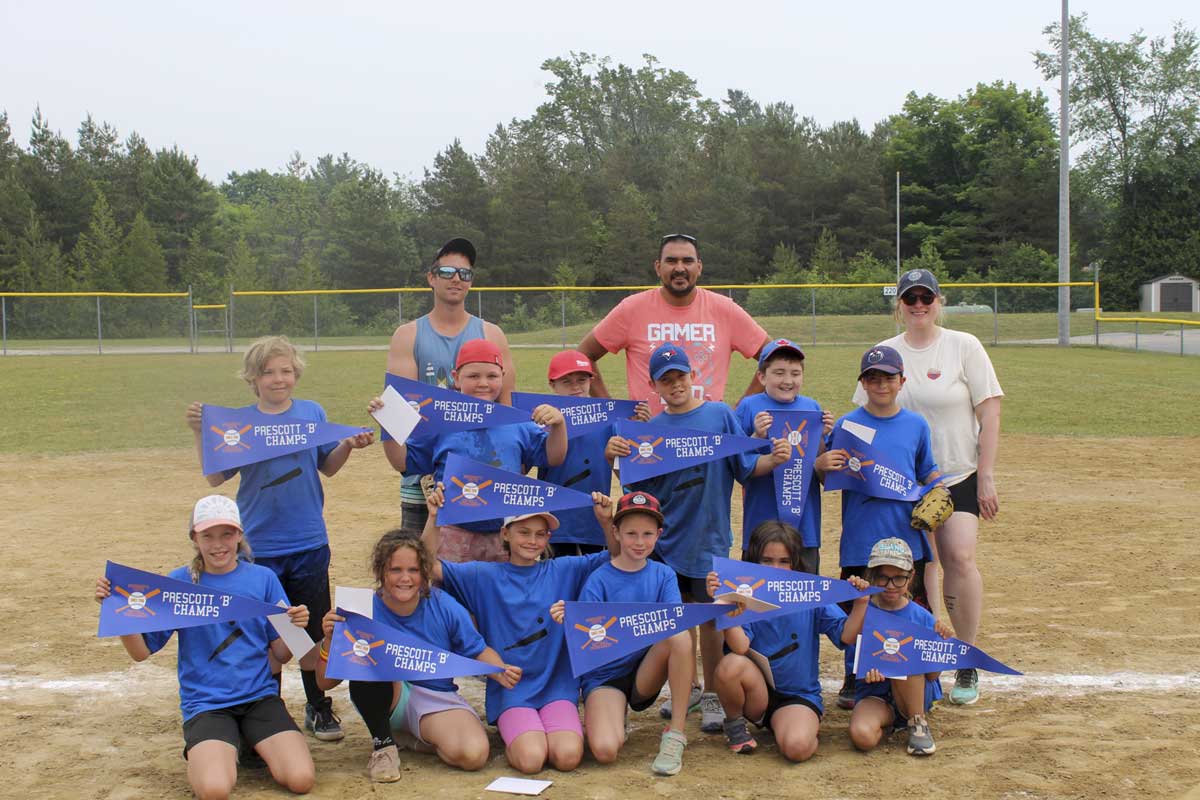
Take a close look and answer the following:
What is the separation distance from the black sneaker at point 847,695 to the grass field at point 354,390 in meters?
10.7

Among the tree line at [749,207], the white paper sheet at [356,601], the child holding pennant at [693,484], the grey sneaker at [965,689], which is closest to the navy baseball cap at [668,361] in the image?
the child holding pennant at [693,484]

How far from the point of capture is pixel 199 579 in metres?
4.45

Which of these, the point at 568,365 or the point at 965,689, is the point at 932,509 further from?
the point at 568,365

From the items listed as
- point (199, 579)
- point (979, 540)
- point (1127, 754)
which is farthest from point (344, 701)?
point (979, 540)

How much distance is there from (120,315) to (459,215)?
24409 mm

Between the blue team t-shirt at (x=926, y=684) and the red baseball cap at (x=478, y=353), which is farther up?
the red baseball cap at (x=478, y=353)

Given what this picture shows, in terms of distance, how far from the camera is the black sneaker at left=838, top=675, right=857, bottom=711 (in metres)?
5.00

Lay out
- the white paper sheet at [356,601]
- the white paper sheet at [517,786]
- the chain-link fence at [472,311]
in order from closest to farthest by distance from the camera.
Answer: the white paper sheet at [517,786], the white paper sheet at [356,601], the chain-link fence at [472,311]

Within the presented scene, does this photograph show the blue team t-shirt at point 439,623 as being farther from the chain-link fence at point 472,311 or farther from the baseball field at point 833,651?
the chain-link fence at point 472,311

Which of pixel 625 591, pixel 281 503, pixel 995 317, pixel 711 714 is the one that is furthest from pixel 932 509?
pixel 995 317

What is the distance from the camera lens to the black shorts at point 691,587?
495cm

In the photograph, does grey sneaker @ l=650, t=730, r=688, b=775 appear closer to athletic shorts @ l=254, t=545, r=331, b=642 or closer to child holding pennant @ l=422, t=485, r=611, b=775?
child holding pennant @ l=422, t=485, r=611, b=775

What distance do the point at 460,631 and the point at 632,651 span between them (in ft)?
2.40

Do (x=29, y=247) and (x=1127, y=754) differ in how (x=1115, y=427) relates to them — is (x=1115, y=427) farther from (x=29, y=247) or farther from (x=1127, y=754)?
(x=29, y=247)
